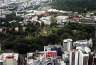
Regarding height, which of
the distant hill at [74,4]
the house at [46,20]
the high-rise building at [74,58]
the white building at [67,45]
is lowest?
the high-rise building at [74,58]

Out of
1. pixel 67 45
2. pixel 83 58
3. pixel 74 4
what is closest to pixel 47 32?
pixel 67 45

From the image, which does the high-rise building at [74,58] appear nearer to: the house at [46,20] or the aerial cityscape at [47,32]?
the aerial cityscape at [47,32]

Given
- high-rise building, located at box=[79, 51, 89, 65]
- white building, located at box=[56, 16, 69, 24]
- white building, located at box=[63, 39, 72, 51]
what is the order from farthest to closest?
white building, located at box=[56, 16, 69, 24] → white building, located at box=[63, 39, 72, 51] → high-rise building, located at box=[79, 51, 89, 65]

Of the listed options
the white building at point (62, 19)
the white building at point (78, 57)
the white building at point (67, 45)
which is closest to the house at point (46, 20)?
the white building at point (62, 19)

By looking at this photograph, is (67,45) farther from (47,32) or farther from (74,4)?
(74,4)

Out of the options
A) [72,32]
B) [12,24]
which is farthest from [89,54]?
[12,24]

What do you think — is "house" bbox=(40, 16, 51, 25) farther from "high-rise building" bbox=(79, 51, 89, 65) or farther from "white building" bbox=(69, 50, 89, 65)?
"high-rise building" bbox=(79, 51, 89, 65)

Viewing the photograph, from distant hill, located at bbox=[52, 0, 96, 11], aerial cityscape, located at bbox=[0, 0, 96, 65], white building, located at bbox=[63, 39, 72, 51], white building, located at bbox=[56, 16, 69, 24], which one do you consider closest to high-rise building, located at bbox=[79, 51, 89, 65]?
aerial cityscape, located at bbox=[0, 0, 96, 65]
